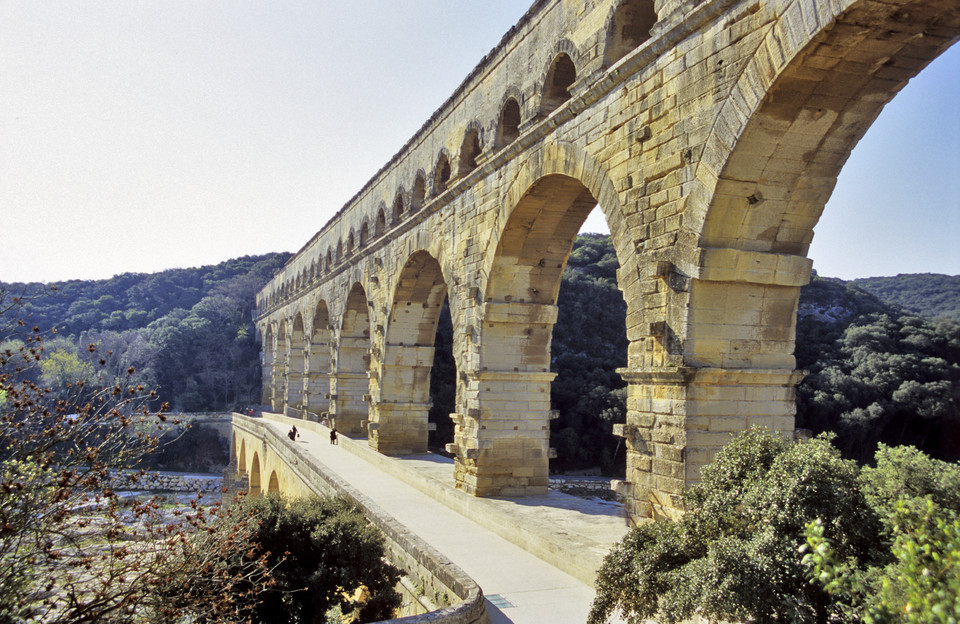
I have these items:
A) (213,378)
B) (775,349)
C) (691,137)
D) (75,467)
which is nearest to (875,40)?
(691,137)

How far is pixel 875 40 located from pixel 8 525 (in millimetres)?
6010

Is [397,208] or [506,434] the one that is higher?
[397,208]

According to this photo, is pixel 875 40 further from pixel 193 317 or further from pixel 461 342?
pixel 193 317

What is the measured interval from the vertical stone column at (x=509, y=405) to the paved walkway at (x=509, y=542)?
434 millimetres

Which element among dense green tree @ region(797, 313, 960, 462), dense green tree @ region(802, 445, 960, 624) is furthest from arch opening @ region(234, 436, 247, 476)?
dense green tree @ region(802, 445, 960, 624)

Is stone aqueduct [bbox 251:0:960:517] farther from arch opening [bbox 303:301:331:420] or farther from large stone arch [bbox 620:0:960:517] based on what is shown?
arch opening [bbox 303:301:331:420]

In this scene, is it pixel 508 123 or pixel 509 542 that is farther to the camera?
pixel 508 123

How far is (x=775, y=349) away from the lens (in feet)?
20.5

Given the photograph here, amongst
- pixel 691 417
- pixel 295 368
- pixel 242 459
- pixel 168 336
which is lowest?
pixel 242 459

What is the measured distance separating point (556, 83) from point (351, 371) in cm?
1394

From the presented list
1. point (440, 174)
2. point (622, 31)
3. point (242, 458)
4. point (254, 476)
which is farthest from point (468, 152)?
point (242, 458)

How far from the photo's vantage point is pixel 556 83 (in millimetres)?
9492

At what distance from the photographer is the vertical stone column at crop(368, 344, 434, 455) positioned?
53.9 feet

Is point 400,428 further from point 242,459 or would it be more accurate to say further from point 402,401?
point 242,459
